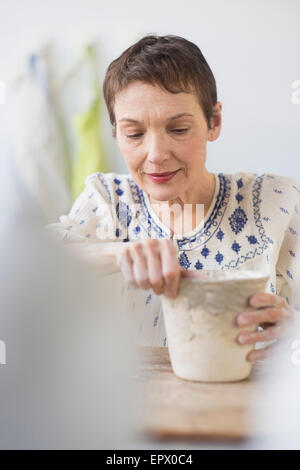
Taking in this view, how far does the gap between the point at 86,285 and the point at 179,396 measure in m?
0.16

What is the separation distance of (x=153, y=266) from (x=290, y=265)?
57 centimetres

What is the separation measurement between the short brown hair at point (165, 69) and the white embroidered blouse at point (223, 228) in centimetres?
22

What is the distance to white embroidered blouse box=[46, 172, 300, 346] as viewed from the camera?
107cm

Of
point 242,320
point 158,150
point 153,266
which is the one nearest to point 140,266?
point 153,266

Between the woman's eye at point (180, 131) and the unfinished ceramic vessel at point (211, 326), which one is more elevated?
the woman's eye at point (180, 131)

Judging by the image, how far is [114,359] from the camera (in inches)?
18.8

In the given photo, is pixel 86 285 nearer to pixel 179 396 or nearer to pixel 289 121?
pixel 179 396

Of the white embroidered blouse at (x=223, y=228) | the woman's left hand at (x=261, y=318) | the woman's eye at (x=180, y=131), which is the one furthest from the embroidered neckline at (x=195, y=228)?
the woman's left hand at (x=261, y=318)

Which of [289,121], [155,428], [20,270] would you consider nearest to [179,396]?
[155,428]

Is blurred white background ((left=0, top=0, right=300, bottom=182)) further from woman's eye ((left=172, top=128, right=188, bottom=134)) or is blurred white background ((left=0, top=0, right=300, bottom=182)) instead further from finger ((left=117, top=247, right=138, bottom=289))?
finger ((left=117, top=247, right=138, bottom=289))

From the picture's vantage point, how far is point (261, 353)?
0.62 m

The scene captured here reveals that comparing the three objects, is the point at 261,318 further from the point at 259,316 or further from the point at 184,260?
the point at 184,260

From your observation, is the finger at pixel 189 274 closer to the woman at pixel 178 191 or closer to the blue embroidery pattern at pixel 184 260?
the woman at pixel 178 191

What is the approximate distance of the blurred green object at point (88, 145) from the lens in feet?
5.17
